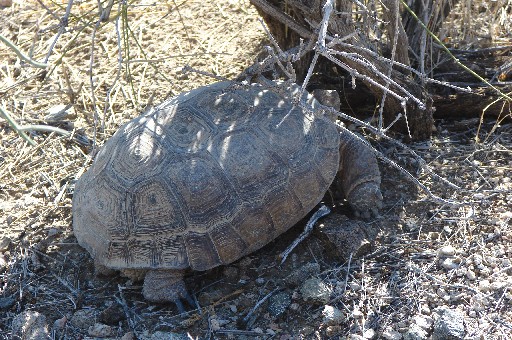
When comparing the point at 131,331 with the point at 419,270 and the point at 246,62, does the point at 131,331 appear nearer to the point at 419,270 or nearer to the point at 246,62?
the point at 419,270

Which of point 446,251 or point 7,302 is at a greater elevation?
point 446,251

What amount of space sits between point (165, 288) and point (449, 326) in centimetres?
149

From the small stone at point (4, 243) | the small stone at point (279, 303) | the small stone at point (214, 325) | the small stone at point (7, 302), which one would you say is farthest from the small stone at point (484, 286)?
the small stone at point (4, 243)

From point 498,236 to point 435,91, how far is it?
4.51 feet

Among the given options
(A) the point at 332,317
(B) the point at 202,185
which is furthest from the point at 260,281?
(B) the point at 202,185

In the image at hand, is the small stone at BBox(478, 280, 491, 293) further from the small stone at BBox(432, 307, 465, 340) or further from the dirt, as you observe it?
the small stone at BBox(432, 307, 465, 340)

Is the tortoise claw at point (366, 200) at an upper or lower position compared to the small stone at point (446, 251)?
upper

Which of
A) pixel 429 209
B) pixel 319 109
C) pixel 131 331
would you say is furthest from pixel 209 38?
pixel 131 331

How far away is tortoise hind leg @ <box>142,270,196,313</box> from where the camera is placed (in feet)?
11.2

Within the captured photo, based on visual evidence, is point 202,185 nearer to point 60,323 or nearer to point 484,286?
point 60,323

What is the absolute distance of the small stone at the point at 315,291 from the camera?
329cm

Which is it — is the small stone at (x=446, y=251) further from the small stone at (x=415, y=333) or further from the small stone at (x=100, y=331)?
the small stone at (x=100, y=331)

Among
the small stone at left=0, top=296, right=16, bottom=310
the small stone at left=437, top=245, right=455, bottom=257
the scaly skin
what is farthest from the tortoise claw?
the small stone at left=0, top=296, right=16, bottom=310

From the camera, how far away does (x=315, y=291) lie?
3307mm
